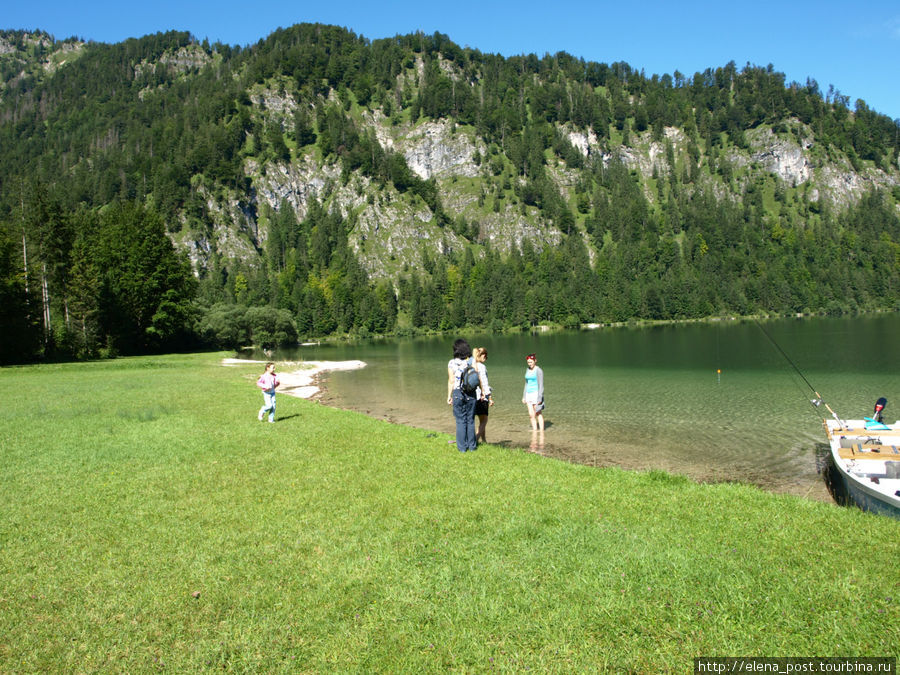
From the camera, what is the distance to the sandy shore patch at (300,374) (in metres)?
38.5

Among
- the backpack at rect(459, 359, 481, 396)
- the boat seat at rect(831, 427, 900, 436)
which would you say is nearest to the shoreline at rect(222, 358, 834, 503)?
the boat seat at rect(831, 427, 900, 436)

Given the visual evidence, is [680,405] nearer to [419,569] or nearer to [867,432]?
[867,432]

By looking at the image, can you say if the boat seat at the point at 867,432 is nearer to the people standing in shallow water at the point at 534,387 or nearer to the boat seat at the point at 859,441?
the boat seat at the point at 859,441

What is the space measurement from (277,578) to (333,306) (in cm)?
16602

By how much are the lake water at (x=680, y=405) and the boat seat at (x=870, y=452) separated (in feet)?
4.69

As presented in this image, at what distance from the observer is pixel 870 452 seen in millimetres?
13977

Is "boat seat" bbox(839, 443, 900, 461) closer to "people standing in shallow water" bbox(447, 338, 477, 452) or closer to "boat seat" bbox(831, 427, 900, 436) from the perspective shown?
"boat seat" bbox(831, 427, 900, 436)

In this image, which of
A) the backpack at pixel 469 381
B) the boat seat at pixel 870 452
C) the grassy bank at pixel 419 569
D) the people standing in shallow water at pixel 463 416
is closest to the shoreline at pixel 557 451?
the boat seat at pixel 870 452

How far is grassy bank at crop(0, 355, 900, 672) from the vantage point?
490cm

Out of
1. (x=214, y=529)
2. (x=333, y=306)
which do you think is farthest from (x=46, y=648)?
(x=333, y=306)

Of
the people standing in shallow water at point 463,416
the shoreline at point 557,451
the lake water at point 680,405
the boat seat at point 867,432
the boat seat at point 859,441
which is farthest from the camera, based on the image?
the lake water at point 680,405

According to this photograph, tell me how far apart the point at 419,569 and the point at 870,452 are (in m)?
14.3

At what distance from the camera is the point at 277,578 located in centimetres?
630

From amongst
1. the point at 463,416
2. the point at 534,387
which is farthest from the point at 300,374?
the point at 463,416
